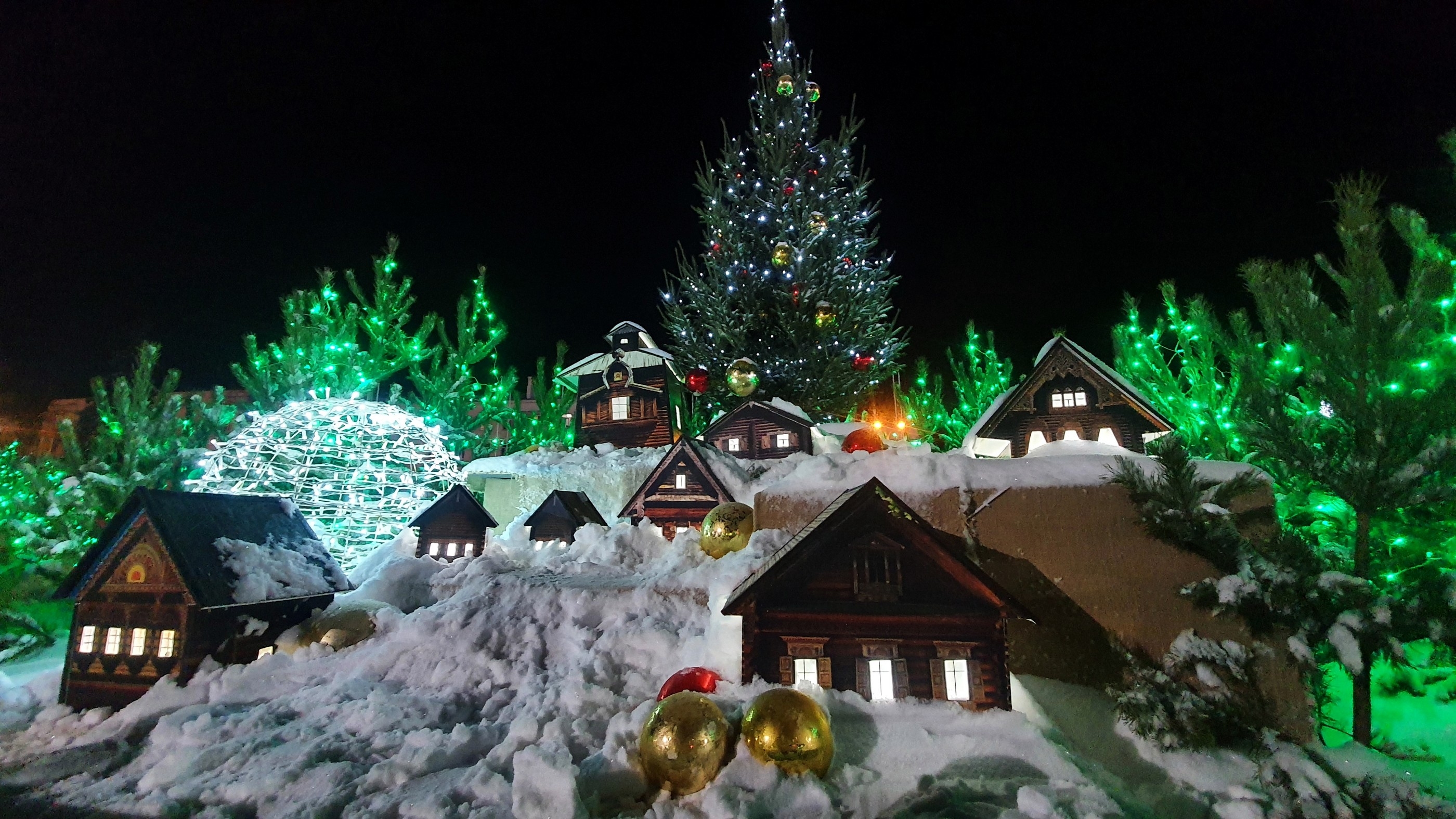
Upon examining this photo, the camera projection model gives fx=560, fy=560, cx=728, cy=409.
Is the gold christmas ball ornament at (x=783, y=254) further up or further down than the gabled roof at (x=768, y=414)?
further up

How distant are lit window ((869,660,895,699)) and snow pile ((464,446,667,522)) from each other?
1322cm

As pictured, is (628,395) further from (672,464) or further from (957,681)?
(957,681)

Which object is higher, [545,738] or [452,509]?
[452,509]

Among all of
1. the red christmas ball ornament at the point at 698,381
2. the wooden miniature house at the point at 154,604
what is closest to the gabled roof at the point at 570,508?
the wooden miniature house at the point at 154,604

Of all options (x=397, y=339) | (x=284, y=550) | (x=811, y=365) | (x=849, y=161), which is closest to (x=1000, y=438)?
(x=811, y=365)

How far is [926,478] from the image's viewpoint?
31.8 feet

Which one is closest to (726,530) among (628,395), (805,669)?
(805,669)

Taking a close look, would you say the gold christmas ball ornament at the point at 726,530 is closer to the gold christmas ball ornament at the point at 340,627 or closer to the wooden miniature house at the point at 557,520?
the wooden miniature house at the point at 557,520

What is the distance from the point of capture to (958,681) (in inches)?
252

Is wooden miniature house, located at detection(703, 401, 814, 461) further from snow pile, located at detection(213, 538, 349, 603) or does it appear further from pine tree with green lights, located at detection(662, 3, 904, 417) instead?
snow pile, located at detection(213, 538, 349, 603)

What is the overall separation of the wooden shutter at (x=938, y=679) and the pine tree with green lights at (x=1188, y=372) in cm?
802

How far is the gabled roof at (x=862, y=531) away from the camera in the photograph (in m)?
6.24

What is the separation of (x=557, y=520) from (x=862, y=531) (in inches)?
360

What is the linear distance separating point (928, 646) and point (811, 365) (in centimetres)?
1368
